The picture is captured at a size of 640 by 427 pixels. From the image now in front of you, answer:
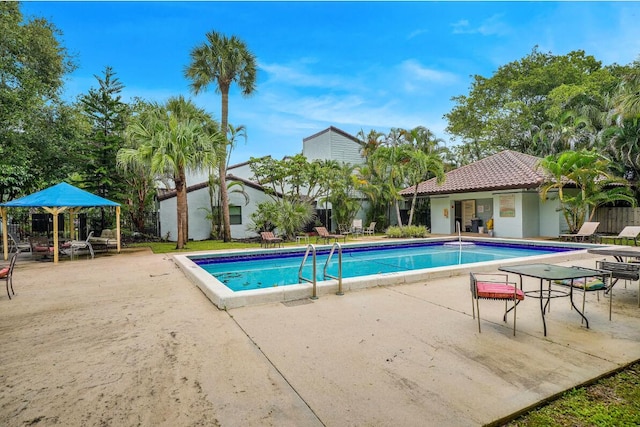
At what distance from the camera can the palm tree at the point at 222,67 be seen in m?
17.0

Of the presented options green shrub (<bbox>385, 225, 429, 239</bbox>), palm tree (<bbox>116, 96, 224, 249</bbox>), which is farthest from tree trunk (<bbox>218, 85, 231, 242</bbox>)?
green shrub (<bbox>385, 225, 429, 239</bbox>)

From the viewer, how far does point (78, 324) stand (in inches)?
193

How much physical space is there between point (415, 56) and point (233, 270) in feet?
64.3

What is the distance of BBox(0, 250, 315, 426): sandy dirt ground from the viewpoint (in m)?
2.68

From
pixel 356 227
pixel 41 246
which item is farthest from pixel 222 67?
pixel 356 227

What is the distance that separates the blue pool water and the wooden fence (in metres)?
7.39

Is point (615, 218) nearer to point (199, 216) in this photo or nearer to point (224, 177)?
point (224, 177)

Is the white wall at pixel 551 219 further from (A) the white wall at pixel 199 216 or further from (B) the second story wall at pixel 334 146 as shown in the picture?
(A) the white wall at pixel 199 216

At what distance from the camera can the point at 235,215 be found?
20.6m

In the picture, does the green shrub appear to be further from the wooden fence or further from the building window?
the wooden fence

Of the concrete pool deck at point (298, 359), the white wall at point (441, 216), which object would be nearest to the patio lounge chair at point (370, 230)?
the white wall at point (441, 216)

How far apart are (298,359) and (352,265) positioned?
7933 millimetres

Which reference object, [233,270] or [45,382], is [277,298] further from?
[233,270]

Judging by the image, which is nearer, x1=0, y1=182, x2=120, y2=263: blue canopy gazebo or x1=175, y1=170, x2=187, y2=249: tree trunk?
x1=0, y1=182, x2=120, y2=263: blue canopy gazebo
